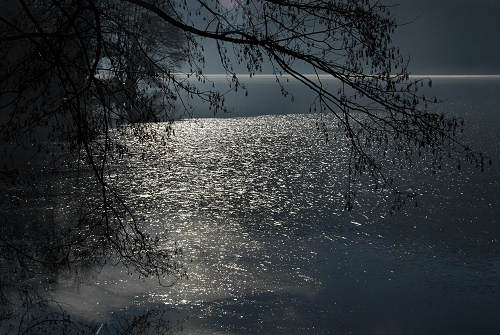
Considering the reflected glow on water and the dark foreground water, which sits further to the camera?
the reflected glow on water

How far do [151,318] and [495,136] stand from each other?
35949mm

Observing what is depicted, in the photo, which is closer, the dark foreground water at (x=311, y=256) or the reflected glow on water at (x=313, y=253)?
the dark foreground water at (x=311, y=256)

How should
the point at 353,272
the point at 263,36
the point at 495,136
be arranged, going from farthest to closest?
the point at 495,136
the point at 353,272
the point at 263,36

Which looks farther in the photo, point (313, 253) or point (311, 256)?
point (313, 253)

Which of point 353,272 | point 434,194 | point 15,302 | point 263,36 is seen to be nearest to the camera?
point 263,36

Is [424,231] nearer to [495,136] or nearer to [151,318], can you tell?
[151,318]

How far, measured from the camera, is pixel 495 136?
40062 mm

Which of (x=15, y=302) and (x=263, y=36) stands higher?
(x=263, y=36)

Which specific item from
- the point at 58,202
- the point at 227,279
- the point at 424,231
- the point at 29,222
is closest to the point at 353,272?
the point at 227,279

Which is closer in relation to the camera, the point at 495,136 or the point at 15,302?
the point at 15,302

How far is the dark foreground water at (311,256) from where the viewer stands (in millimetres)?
10758

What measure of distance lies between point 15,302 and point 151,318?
274cm

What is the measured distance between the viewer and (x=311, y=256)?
14.2 m

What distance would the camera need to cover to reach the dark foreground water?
10.8 m
